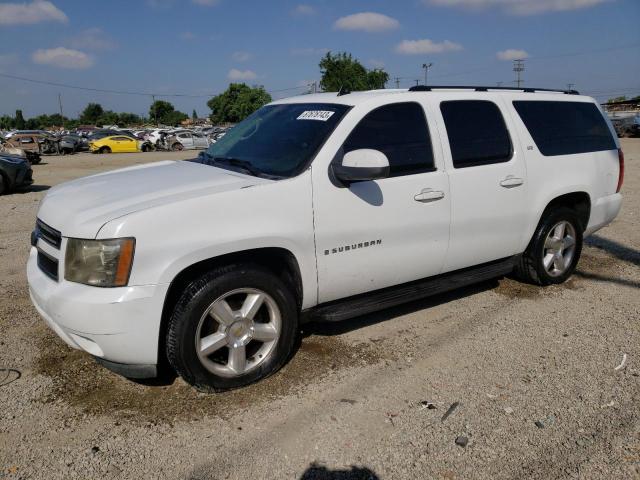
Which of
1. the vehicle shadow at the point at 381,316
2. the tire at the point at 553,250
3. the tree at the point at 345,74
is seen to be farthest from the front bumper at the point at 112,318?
the tree at the point at 345,74

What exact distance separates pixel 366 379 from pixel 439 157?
1.71 meters

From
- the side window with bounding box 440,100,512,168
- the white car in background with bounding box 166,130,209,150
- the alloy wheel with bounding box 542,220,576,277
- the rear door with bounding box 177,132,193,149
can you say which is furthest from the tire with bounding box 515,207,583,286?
the rear door with bounding box 177,132,193,149

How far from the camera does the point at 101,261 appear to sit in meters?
2.87

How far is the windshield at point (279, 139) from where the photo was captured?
3.56m

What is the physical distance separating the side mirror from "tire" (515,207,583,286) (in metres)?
2.28

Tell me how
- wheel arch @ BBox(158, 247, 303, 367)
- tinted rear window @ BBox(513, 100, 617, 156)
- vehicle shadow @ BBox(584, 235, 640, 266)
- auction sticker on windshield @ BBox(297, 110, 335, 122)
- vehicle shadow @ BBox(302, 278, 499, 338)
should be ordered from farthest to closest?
vehicle shadow @ BBox(584, 235, 640, 266) → tinted rear window @ BBox(513, 100, 617, 156) → vehicle shadow @ BBox(302, 278, 499, 338) → auction sticker on windshield @ BBox(297, 110, 335, 122) → wheel arch @ BBox(158, 247, 303, 367)

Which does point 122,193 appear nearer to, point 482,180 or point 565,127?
point 482,180

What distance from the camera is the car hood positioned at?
2.97 metres

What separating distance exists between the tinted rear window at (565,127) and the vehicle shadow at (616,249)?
1.56m

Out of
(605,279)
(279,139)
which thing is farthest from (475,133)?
(605,279)

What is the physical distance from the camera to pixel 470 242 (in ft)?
14.0

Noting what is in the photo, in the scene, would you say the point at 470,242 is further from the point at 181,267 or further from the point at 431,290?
the point at 181,267

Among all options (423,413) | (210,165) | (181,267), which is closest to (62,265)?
(181,267)

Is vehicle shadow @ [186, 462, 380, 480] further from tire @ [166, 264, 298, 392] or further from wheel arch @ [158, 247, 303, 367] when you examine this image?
wheel arch @ [158, 247, 303, 367]
